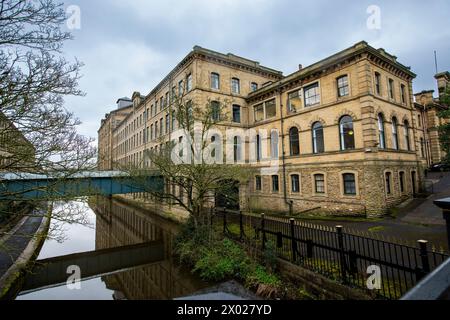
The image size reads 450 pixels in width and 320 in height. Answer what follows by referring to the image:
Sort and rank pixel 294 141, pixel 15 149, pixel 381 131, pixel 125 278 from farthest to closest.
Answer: pixel 294 141 < pixel 381 131 < pixel 125 278 < pixel 15 149

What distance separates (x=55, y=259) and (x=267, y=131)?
1820cm

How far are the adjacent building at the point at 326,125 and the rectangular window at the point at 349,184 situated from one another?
6 cm

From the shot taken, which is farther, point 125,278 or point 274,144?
point 274,144

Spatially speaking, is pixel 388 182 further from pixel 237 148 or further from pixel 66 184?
pixel 66 184

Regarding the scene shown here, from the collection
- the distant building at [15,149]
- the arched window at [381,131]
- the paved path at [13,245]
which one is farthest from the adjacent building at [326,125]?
the paved path at [13,245]

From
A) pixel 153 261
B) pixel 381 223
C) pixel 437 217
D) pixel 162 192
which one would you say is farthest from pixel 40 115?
pixel 437 217

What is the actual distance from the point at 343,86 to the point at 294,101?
4.07 meters

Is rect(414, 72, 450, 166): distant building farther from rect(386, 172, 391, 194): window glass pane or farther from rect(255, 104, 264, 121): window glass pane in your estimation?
rect(255, 104, 264, 121): window glass pane

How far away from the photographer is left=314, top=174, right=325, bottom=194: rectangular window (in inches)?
664

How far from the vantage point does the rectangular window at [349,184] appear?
50.2 feet

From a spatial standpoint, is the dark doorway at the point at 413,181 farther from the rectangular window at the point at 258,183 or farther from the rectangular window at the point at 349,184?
the rectangular window at the point at 258,183

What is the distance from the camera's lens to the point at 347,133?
1593 centimetres

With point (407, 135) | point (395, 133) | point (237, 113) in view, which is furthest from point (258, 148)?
point (407, 135)

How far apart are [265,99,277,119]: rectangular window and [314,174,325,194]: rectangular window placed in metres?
7.15
